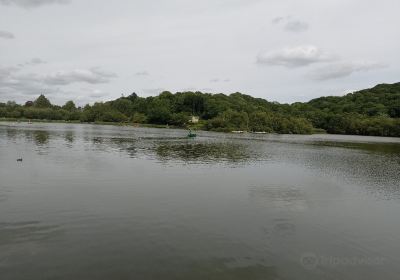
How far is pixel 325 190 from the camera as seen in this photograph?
35594 millimetres

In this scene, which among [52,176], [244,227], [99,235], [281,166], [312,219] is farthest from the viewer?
[281,166]

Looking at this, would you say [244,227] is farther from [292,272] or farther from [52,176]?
[52,176]

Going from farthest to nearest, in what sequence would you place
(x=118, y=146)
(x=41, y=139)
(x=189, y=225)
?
(x=41, y=139)
(x=118, y=146)
(x=189, y=225)

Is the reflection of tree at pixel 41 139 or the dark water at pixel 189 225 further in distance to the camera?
the reflection of tree at pixel 41 139

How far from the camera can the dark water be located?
50.5ft

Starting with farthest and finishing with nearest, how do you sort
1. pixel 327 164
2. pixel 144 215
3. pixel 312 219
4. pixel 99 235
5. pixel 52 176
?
1. pixel 327 164
2. pixel 52 176
3. pixel 312 219
4. pixel 144 215
5. pixel 99 235

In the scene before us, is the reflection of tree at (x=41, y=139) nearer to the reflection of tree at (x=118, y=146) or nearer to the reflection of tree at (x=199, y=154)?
the reflection of tree at (x=118, y=146)

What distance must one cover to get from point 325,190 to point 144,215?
20434mm

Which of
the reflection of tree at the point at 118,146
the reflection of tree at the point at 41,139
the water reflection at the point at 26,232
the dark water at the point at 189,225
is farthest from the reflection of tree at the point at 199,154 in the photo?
the water reflection at the point at 26,232

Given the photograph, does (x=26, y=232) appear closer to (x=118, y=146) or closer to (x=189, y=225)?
(x=189, y=225)

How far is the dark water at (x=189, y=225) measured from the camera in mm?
15406

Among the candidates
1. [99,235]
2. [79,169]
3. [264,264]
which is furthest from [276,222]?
[79,169]

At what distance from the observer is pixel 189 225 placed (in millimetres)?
21172

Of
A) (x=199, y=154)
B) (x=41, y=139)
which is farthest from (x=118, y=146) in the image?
(x=41, y=139)
